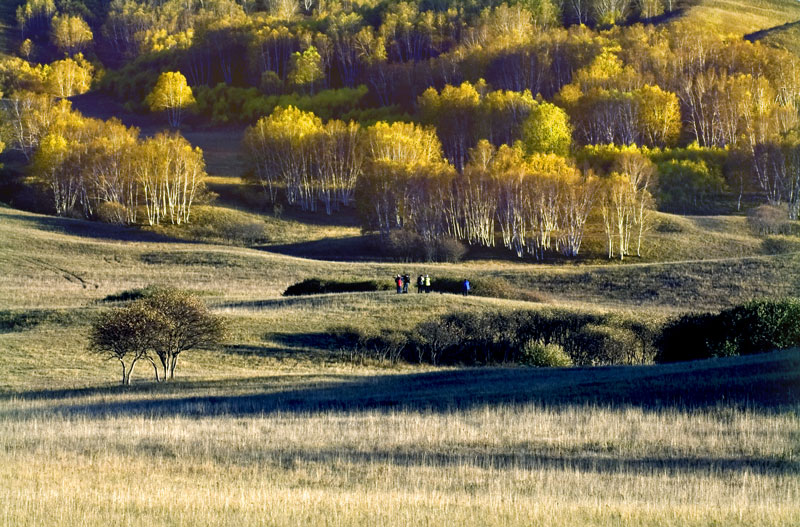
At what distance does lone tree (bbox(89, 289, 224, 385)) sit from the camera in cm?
3406

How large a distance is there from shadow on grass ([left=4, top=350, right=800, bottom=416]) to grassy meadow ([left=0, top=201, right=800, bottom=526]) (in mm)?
94

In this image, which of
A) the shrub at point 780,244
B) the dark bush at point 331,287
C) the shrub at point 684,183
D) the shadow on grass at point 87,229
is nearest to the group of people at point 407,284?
the dark bush at point 331,287

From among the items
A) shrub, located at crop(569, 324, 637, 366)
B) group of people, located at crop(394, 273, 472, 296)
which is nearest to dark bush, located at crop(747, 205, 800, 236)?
group of people, located at crop(394, 273, 472, 296)

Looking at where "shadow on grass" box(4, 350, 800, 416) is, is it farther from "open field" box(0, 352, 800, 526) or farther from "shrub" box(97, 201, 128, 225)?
"shrub" box(97, 201, 128, 225)

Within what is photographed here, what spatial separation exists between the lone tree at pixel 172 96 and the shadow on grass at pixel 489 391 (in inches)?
5021

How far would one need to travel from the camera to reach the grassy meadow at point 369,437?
13.7 m

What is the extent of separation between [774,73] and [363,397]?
113 meters

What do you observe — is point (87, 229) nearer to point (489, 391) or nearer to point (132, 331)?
point (132, 331)

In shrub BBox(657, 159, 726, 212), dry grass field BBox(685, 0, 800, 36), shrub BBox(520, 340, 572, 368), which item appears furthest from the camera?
dry grass field BBox(685, 0, 800, 36)

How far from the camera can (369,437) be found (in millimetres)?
20672

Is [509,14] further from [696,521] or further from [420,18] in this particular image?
[696,521]

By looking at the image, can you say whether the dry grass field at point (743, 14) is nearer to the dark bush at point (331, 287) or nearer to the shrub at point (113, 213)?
the shrub at point (113, 213)

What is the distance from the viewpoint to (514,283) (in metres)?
61.3

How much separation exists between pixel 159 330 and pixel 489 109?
90.7 m
